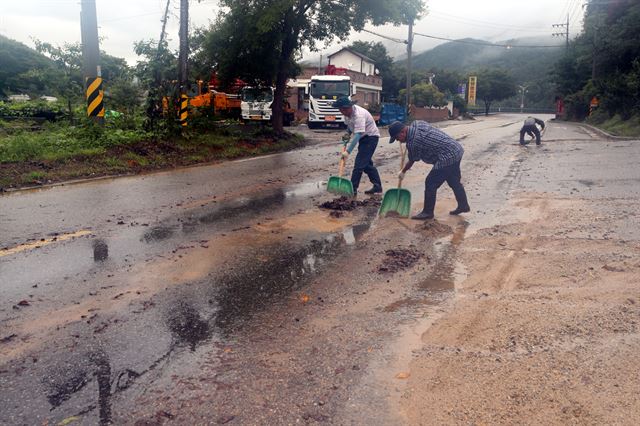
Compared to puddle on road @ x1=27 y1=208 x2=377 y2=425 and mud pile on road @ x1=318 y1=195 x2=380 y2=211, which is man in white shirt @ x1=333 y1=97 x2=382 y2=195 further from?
puddle on road @ x1=27 y1=208 x2=377 y2=425

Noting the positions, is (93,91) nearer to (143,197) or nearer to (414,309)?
(143,197)

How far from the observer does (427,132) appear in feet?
24.5

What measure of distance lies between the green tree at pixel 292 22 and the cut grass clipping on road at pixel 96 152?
9.78 feet

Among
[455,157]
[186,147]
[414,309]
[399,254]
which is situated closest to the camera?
[414,309]

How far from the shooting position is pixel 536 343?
3.65 meters

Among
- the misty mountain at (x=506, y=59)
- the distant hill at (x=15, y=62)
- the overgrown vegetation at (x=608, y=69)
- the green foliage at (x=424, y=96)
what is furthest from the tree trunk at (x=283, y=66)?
the misty mountain at (x=506, y=59)

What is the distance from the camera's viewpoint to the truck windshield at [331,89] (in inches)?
1131

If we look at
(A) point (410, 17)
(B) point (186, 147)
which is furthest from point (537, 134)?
(B) point (186, 147)

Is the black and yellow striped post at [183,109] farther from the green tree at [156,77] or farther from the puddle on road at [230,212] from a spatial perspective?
the puddle on road at [230,212]

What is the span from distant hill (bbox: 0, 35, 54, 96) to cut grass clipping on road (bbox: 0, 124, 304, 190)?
1242 inches

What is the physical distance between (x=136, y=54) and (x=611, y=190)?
13.5 meters

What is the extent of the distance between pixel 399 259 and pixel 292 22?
45.5 feet

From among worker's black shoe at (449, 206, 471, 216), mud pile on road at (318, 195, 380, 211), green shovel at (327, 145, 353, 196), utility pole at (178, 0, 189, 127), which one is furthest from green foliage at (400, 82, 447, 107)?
worker's black shoe at (449, 206, 471, 216)

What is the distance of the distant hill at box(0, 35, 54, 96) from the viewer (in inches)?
1641
